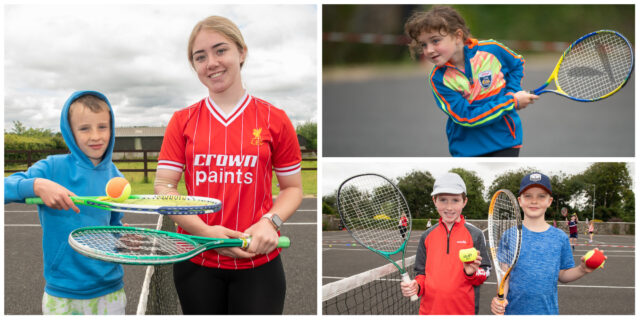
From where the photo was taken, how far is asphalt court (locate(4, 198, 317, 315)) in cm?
367

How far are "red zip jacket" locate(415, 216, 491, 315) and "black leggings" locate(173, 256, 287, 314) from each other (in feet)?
2.05

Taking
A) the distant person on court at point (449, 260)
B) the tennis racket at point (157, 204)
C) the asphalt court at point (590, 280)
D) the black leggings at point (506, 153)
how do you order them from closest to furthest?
1. the tennis racket at point (157, 204)
2. the distant person on court at point (449, 260)
3. the black leggings at point (506, 153)
4. the asphalt court at point (590, 280)

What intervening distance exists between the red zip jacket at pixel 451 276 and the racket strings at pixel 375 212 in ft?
0.58

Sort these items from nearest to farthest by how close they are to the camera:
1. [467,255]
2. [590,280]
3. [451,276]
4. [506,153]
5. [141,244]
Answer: [141,244] < [467,255] < [451,276] < [506,153] < [590,280]

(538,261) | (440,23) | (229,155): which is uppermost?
(440,23)

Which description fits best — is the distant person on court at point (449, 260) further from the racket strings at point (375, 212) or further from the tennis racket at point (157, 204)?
the tennis racket at point (157, 204)

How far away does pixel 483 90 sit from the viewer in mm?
1782

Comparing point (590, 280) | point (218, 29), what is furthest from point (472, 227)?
point (590, 280)

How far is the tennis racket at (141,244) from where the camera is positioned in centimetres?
131

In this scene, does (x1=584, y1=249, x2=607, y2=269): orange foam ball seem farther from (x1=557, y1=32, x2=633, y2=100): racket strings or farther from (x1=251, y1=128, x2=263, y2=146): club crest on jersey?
(x1=251, y1=128, x2=263, y2=146): club crest on jersey

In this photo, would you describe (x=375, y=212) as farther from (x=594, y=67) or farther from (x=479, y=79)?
(x=594, y=67)

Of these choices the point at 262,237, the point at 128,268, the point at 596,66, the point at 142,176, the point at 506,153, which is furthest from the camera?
the point at 128,268

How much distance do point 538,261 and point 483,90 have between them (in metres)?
0.66

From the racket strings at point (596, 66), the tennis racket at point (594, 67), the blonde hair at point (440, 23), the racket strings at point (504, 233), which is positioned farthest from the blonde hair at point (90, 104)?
the racket strings at point (596, 66)
